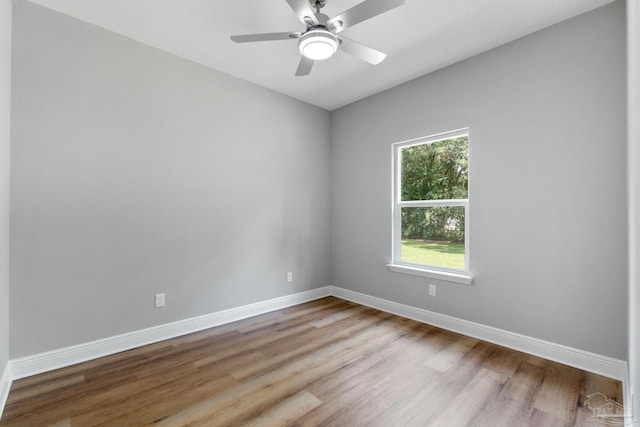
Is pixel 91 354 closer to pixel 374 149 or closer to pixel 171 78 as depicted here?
pixel 171 78

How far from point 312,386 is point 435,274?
1.73 metres

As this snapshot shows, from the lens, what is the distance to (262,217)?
3459mm

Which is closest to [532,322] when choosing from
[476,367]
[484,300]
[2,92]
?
[484,300]

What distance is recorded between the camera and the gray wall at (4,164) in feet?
5.97

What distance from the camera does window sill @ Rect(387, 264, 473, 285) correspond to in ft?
9.27

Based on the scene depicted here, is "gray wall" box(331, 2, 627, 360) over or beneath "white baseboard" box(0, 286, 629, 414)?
over

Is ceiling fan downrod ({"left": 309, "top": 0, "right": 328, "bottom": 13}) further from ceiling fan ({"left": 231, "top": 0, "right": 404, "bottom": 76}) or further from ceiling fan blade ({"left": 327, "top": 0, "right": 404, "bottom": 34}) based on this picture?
ceiling fan blade ({"left": 327, "top": 0, "right": 404, "bottom": 34})

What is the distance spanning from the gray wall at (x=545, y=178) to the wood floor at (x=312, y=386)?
0.38 m

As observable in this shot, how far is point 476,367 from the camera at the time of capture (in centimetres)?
221

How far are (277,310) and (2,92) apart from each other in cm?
297

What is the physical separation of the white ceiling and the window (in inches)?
32.2
